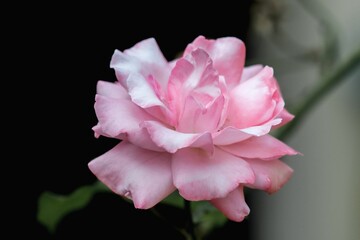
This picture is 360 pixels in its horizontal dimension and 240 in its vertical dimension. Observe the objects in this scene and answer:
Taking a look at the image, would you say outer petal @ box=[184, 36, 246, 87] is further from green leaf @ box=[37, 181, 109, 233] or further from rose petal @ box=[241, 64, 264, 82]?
green leaf @ box=[37, 181, 109, 233]

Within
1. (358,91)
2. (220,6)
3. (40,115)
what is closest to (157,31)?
(220,6)

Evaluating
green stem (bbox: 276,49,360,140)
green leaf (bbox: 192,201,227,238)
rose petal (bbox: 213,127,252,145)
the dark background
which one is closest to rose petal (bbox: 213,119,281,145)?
rose petal (bbox: 213,127,252,145)

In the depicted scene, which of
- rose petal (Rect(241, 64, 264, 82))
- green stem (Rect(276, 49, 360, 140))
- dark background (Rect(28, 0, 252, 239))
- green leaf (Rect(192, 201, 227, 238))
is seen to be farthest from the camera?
dark background (Rect(28, 0, 252, 239))

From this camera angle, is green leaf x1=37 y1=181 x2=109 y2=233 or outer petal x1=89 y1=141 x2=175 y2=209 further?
green leaf x1=37 y1=181 x2=109 y2=233

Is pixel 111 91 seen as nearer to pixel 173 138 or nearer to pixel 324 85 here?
pixel 173 138

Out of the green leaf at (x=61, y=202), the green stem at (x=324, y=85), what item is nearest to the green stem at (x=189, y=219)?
the green leaf at (x=61, y=202)

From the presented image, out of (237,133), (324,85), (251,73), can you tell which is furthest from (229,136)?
(324,85)
